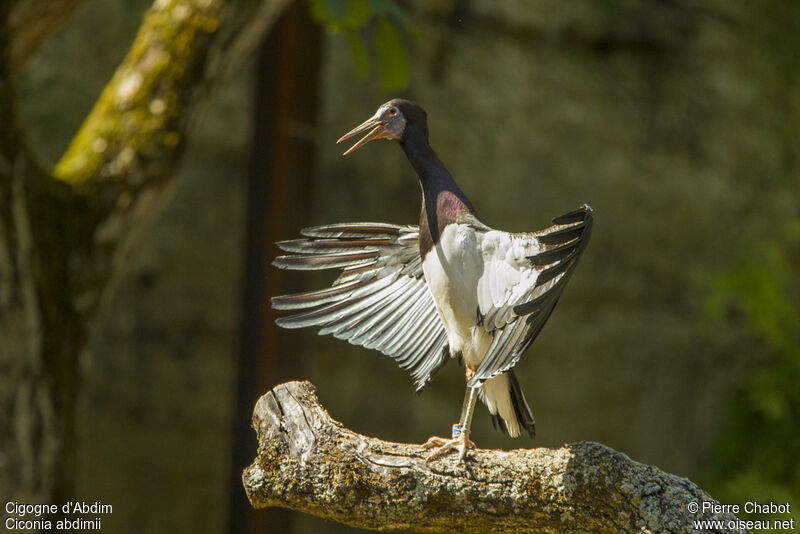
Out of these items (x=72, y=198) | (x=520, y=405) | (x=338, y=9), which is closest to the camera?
(x=520, y=405)

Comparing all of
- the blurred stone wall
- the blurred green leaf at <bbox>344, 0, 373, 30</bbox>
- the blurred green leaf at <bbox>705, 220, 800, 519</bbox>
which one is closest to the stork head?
the blurred green leaf at <bbox>344, 0, 373, 30</bbox>

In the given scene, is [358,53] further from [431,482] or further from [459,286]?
[431,482]

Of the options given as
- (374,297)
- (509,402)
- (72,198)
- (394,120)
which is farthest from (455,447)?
(72,198)

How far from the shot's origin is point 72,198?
102 inches

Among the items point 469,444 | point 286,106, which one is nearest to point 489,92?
point 286,106

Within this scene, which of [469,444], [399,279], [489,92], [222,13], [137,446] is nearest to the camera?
[469,444]

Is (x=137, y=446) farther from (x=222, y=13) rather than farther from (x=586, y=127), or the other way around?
(x=586, y=127)

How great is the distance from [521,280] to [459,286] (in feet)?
0.42

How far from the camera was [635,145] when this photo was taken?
14.9 feet

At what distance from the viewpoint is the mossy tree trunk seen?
2406mm

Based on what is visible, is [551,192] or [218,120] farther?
[551,192]

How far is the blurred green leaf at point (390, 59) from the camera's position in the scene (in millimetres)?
2201

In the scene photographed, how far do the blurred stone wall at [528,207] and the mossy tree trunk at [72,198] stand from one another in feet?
3.95

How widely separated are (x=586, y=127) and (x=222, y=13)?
2299 millimetres
